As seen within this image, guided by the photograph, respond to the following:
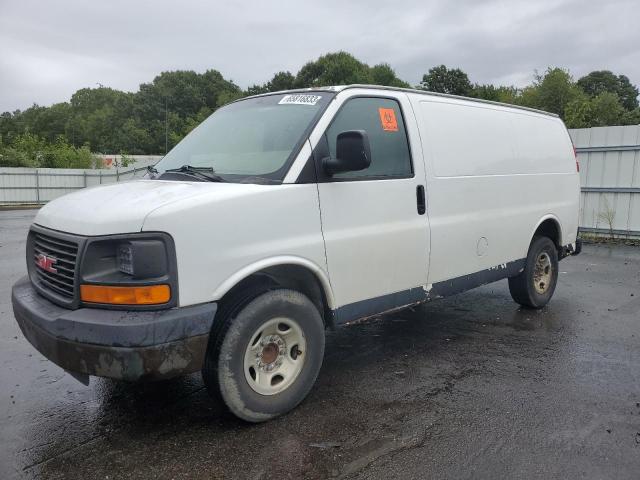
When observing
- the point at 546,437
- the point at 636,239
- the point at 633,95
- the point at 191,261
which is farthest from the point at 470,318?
the point at 633,95

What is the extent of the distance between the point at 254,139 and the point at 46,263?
161cm

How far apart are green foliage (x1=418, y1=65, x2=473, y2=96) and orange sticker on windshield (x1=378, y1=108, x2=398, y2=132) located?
186ft

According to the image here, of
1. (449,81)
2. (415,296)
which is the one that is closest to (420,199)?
(415,296)

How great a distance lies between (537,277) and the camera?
605 cm

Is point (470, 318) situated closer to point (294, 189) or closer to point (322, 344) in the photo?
point (322, 344)

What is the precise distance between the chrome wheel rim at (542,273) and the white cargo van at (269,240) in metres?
1.13

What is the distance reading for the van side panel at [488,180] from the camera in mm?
4402

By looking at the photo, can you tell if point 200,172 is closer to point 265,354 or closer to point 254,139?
point 254,139

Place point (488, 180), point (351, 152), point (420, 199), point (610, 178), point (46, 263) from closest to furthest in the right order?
point (46, 263), point (351, 152), point (420, 199), point (488, 180), point (610, 178)

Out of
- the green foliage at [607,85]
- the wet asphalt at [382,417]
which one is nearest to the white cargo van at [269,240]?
the wet asphalt at [382,417]

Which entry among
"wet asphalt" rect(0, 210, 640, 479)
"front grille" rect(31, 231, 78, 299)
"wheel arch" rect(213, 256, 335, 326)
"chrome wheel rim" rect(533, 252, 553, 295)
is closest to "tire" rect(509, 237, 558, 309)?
"chrome wheel rim" rect(533, 252, 553, 295)

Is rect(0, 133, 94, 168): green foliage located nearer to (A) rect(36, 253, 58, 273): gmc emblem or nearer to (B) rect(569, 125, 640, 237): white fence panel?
(B) rect(569, 125, 640, 237): white fence panel

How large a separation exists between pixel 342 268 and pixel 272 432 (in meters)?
1.15

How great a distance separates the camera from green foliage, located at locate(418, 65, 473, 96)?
58156 millimetres
